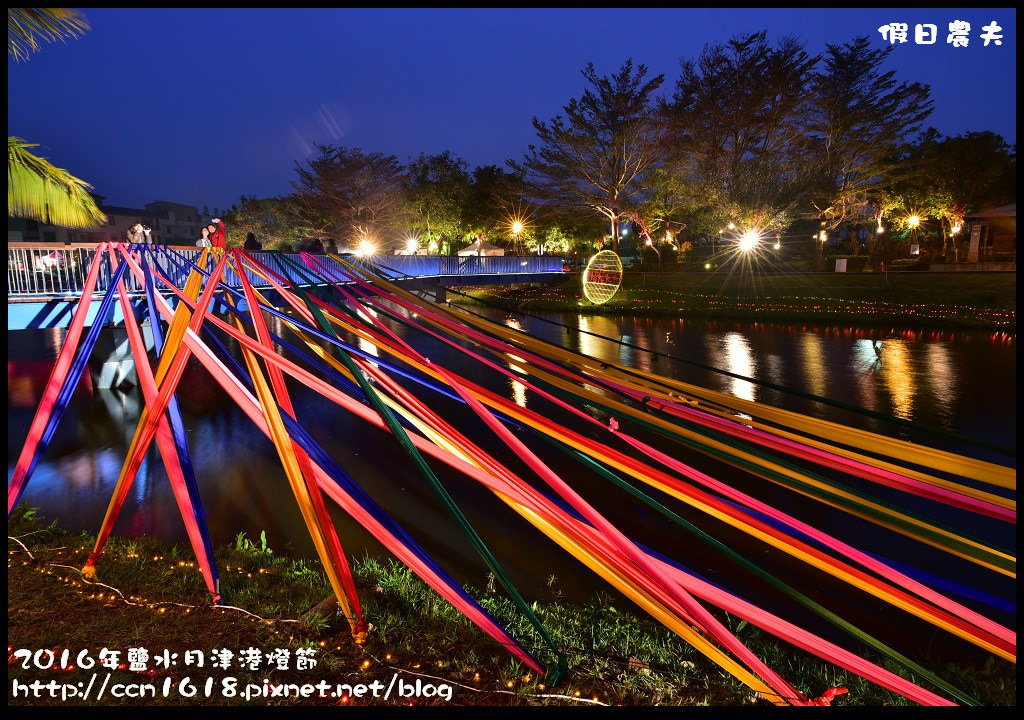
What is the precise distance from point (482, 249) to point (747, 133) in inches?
1133

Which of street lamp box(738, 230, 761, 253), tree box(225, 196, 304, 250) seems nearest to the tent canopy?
tree box(225, 196, 304, 250)

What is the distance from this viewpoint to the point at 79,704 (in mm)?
3025

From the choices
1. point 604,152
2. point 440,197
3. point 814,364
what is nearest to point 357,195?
point 440,197

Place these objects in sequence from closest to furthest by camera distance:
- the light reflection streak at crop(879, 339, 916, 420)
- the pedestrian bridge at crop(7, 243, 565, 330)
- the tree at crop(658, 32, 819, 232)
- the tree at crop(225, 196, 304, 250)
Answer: the pedestrian bridge at crop(7, 243, 565, 330), the light reflection streak at crop(879, 339, 916, 420), the tree at crop(658, 32, 819, 232), the tree at crop(225, 196, 304, 250)

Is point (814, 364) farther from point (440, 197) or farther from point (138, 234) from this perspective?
point (440, 197)

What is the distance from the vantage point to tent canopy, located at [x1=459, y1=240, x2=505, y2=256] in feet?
171

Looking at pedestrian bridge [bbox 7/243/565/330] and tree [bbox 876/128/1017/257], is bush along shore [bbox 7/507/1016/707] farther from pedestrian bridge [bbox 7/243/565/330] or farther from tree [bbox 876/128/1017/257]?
tree [bbox 876/128/1017/257]

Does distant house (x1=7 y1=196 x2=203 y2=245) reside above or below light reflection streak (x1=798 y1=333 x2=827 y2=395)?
above

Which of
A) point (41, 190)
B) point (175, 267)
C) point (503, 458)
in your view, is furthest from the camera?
point (175, 267)

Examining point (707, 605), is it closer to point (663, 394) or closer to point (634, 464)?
point (634, 464)

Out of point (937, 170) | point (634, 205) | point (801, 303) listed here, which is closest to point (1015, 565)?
point (801, 303)

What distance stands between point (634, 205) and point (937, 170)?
2067 cm

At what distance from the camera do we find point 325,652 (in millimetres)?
3416

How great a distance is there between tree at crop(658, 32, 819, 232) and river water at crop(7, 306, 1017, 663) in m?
15.2
